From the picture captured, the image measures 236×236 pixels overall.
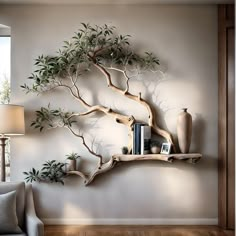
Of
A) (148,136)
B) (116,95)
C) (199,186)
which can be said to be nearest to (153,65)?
(116,95)

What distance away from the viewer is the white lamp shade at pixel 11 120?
4032 millimetres

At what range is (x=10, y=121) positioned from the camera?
160 inches

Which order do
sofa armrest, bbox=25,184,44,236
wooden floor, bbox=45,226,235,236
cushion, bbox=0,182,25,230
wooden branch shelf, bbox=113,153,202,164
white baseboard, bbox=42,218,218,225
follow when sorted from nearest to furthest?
sofa armrest, bbox=25,184,44,236
cushion, bbox=0,182,25,230
wooden floor, bbox=45,226,235,236
wooden branch shelf, bbox=113,153,202,164
white baseboard, bbox=42,218,218,225

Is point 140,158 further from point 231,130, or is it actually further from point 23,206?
point 23,206

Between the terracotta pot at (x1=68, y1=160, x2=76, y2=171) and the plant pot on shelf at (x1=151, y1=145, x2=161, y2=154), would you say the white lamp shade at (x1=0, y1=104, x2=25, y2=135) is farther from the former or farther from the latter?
the plant pot on shelf at (x1=151, y1=145, x2=161, y2=154)

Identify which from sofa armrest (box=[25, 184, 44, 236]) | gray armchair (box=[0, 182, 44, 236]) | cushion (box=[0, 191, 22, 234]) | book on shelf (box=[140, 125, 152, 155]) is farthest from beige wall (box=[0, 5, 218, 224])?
cushion (box=[0, 191, 22, 234])

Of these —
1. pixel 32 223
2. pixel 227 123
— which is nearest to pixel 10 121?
pixel 32 223

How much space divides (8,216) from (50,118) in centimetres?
169

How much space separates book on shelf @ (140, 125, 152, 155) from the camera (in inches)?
172

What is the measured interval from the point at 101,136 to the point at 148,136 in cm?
58

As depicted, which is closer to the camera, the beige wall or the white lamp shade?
the white lamp shade

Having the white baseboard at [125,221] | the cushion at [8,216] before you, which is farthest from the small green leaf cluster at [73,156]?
the cushion at [8,216]

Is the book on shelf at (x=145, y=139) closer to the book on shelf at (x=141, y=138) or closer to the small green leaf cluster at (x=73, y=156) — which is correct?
the book on shelf at (x=141, y=138)

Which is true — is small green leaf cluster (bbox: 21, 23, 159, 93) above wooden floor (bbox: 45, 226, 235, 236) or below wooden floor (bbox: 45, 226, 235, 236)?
above
